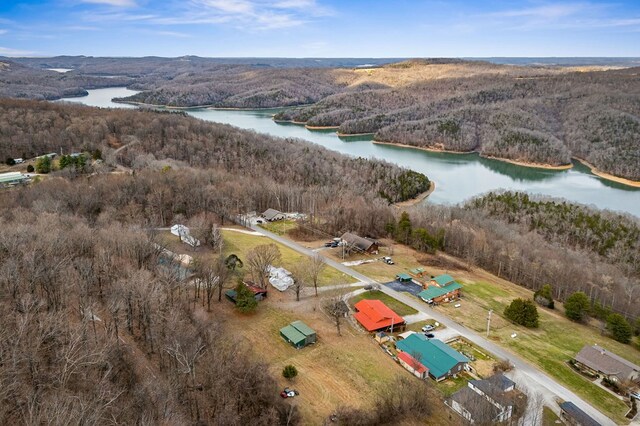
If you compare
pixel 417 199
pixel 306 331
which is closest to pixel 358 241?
pixel 306 331

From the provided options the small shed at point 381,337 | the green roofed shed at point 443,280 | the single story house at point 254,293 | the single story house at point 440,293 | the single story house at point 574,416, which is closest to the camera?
the single story house at point 574,416

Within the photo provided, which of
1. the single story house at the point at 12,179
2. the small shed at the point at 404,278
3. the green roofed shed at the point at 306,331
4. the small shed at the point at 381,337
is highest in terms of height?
the single story house at the point at 12,179

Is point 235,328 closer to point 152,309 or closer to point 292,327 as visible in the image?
point 292,327

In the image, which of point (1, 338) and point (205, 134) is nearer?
point (1, 338)

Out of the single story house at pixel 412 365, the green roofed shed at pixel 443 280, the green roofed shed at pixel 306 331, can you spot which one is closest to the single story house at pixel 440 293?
the green roofed shed at pixel 443 280

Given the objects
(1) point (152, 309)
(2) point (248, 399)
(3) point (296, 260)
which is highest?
(1) point (152, 309)

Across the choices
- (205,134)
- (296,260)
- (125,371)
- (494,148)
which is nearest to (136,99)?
(205,134)

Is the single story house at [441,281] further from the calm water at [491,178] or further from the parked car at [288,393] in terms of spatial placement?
the calm water at [491,178]

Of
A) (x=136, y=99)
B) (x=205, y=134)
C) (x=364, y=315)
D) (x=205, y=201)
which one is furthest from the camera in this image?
(x=136, y=99)
